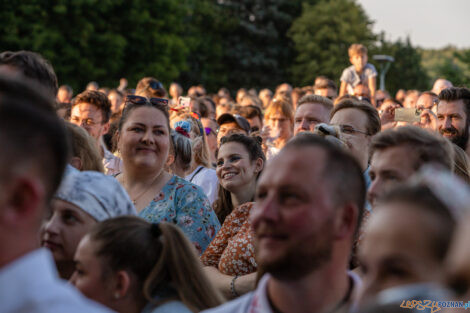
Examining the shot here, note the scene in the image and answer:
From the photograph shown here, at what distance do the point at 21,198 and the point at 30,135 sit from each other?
6.6 inches

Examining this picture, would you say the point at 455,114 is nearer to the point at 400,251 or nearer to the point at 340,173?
the point at 340,173

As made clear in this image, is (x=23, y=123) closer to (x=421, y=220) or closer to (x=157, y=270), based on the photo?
(x=421, y=220)

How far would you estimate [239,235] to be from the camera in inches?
181

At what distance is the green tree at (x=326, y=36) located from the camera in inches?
1802

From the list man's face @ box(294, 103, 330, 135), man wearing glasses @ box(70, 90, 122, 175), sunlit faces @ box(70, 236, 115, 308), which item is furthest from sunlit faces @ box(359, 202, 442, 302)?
man wearing glasses @ box(70, 90, 122, 175)

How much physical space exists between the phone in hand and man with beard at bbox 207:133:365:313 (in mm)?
3113

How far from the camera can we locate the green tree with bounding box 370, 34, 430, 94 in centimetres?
5181

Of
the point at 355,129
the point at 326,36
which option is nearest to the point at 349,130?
the point at 355,129

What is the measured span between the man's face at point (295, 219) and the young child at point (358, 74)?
10.6m

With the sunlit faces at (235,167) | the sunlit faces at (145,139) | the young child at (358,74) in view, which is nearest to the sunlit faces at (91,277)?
the sunlit faces at (145,139)

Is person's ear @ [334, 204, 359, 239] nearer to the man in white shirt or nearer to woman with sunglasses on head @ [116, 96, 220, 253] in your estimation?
the man in white shirt

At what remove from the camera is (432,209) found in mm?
2088

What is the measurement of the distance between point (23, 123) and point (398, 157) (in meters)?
2.05

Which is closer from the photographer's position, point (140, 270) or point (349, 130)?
point (140, 270)
